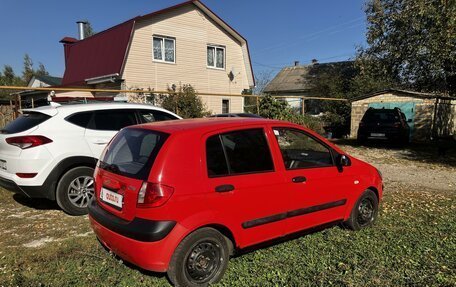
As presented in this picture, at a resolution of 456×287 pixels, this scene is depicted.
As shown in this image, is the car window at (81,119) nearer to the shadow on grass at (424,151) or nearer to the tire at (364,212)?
the tire at (364,212)

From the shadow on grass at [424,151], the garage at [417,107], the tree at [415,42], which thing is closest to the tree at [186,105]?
the shadow on grass at [424,151]

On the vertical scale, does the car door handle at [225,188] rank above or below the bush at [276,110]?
below

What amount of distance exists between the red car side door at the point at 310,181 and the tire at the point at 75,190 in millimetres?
3263

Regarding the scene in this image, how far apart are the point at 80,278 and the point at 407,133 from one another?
48.5 feet

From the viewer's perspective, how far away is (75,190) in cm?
571

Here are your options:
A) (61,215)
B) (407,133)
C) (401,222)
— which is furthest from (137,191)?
(407,133)

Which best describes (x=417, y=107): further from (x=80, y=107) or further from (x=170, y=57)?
(x=80, y=107)

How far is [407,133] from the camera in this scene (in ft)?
50.1

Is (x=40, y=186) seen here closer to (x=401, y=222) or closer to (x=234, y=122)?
(x=234, y=122)

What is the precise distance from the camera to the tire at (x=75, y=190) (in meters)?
5.55

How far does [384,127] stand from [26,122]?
12943 mm

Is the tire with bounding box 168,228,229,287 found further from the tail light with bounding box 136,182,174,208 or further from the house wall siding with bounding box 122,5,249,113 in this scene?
the house wall siding with bounding box 122,5,249,113

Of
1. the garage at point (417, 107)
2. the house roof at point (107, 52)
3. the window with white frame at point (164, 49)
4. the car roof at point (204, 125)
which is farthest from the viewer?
the window with white frame at point (164, 49)

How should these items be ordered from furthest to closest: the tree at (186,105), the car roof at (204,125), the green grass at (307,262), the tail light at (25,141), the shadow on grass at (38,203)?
1. the tree at (186,105)
2. the shadow on grass at (38,203)
3. the tail light at (25,141)
4. the green grass at (307,262)
5. the car roof at (204,125)
